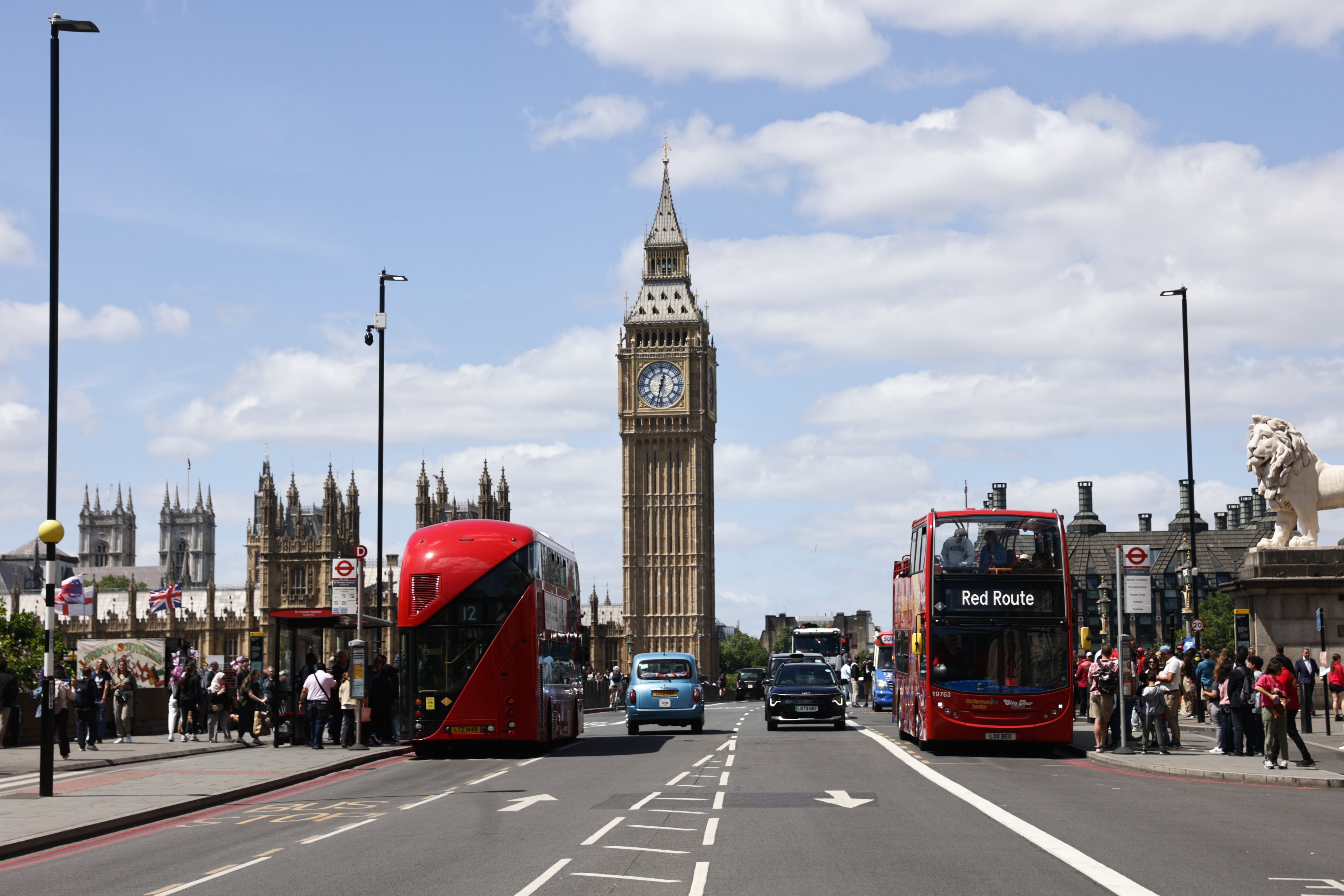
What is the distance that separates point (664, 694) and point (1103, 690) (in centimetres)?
1245

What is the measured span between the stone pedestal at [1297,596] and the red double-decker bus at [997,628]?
28.1 ft

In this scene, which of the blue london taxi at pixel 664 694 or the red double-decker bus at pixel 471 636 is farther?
the blue london taxi at pixel 664 694

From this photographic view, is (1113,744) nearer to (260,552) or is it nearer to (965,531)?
(965,531)

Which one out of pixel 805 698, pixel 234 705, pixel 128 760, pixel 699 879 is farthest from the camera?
pixel 805 698

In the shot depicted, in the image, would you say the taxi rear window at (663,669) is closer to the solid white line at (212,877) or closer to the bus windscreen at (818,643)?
the solid white line at (212,877)

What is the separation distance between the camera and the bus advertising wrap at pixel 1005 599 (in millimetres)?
25047

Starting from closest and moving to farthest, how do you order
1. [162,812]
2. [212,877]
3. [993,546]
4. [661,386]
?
1. [212,877]
2. [162,812]
3. [993,546]
4. [661,386]

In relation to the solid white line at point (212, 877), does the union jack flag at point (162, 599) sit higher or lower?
higher

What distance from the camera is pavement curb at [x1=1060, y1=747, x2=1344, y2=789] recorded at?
1967 cm

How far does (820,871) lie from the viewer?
1170 cm

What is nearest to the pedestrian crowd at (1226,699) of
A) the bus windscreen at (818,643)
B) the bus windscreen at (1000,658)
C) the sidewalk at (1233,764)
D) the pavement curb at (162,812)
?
the sidewalk at (1233,764)

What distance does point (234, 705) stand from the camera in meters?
33.0

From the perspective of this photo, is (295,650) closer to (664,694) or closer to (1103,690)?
(664,694)

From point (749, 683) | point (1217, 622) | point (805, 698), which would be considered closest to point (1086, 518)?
point (1217, 622)
